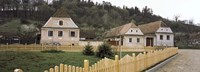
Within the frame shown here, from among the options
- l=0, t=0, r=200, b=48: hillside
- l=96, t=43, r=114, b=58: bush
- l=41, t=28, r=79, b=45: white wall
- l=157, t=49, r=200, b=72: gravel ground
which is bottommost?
l=157, t=49, r=200, b=72: gravel ground

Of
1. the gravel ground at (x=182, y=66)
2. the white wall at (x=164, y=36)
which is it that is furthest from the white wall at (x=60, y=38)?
the gravel ground at (x=182, y=66)

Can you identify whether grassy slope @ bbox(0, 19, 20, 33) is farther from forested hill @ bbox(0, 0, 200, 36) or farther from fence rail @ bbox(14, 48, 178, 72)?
fence rail @ bbox(14, 48, 178, 72)

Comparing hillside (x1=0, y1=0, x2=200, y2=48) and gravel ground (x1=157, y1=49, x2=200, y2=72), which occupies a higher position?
hillside (x1=0, y1=0, x2=200, y2=48)

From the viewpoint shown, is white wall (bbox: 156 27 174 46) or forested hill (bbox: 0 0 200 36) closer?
white wall (bbox: 156 27 174 46)

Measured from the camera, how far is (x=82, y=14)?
117312mm

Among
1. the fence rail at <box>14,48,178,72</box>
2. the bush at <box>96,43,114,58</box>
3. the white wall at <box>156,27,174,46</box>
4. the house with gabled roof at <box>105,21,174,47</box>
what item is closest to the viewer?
the fence rail at <box>14,48,178,72</box>

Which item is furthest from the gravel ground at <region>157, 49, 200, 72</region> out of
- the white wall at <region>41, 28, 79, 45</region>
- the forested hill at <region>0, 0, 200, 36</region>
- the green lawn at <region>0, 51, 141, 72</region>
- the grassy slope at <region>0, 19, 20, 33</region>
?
the forested hill at <region>0, 0, 200, 36</region>

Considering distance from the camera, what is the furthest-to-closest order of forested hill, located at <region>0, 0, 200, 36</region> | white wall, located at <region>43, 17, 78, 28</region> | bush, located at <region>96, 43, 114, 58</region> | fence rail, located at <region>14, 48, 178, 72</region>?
forested hill, located at <region>0, 0, 200, 36</region> → white wall, located at <region>43, 17, 78, 28</region> → bush, located at <region>96, 43, 114, 58</region> → fence rail, located at <region>14, 48, 178, 72</region>

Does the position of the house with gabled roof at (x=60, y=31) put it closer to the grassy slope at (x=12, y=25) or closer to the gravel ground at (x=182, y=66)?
the grassy slope at (x=12, y=25)

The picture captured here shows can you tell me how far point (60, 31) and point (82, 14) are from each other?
6211cm

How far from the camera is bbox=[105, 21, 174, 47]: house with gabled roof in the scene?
2362 inches

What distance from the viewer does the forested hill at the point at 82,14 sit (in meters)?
105

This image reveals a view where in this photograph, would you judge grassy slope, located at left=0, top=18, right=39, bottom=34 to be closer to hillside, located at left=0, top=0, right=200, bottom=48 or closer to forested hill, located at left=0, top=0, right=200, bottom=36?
hillside, located at left=0, top=0, right=200, bottom=48

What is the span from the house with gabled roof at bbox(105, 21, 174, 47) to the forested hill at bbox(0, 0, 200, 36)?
32935mm
